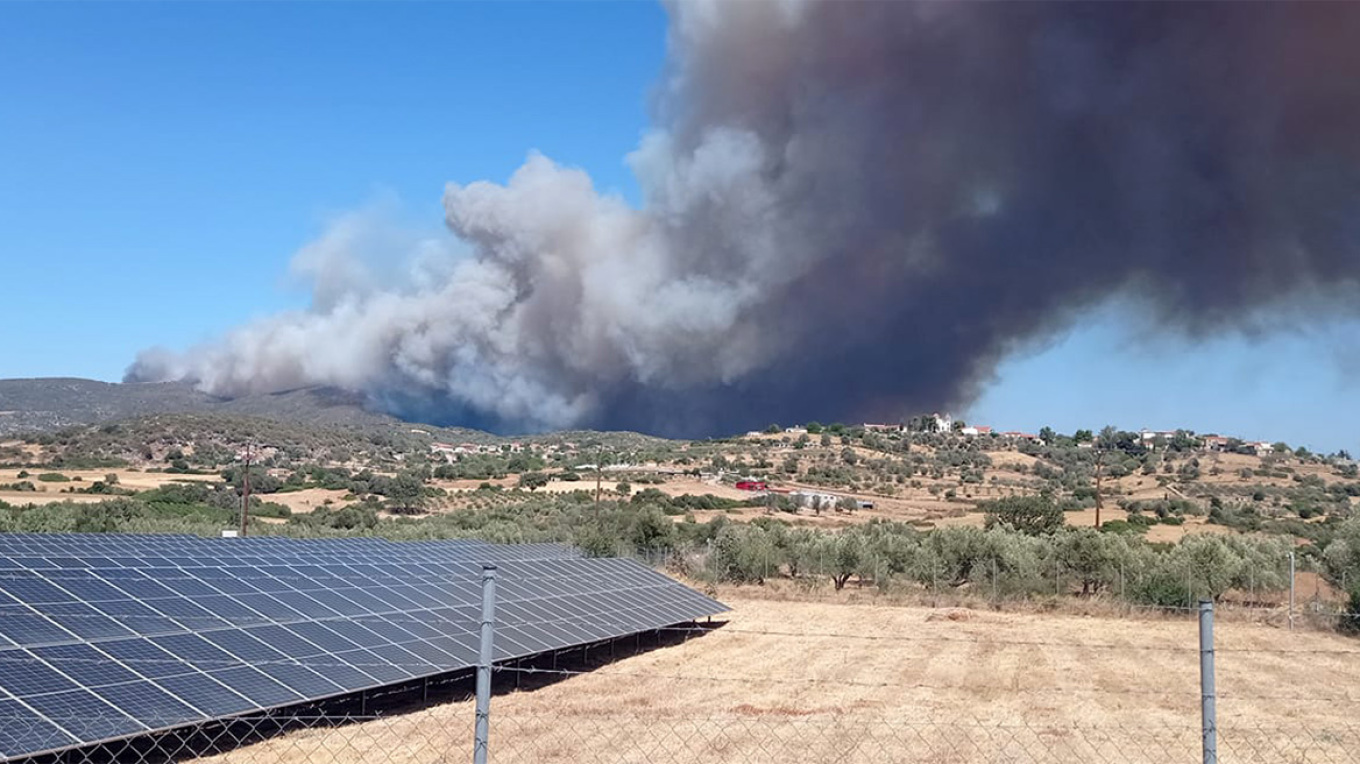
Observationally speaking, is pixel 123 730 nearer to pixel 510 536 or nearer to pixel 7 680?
pixel 7 680

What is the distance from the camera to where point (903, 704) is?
62.6 ft

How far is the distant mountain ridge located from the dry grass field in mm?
117085

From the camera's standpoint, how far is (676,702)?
18.7 meters

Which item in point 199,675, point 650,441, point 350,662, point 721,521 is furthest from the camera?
point 650,441

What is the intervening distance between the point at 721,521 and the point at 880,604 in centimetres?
1331

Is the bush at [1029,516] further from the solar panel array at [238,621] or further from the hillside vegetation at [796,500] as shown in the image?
the solar panel array at [238,621]

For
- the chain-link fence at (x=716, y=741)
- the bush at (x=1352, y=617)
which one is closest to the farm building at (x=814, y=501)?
the bush at (x=1352, y=617)

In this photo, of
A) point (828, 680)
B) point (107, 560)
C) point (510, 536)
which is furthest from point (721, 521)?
point (107, 560)

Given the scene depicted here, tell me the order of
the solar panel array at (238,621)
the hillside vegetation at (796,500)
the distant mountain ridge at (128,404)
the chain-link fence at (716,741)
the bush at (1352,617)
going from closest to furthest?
the solar panel array at (238,621)
the chain-link fence at (716,741)
the bush at (1352,617)
the hillside vegetation at (796,500)
the distant mountain ridge at (128,404)

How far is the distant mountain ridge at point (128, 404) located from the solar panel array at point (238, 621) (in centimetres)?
11467

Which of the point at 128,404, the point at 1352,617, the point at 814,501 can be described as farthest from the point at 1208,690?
the point at 128,404

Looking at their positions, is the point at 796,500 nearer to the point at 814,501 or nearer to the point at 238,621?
the point at 814,501

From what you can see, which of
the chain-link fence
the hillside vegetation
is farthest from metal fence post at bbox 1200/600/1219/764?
the hillside vegetation

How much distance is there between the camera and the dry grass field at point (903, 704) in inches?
587
